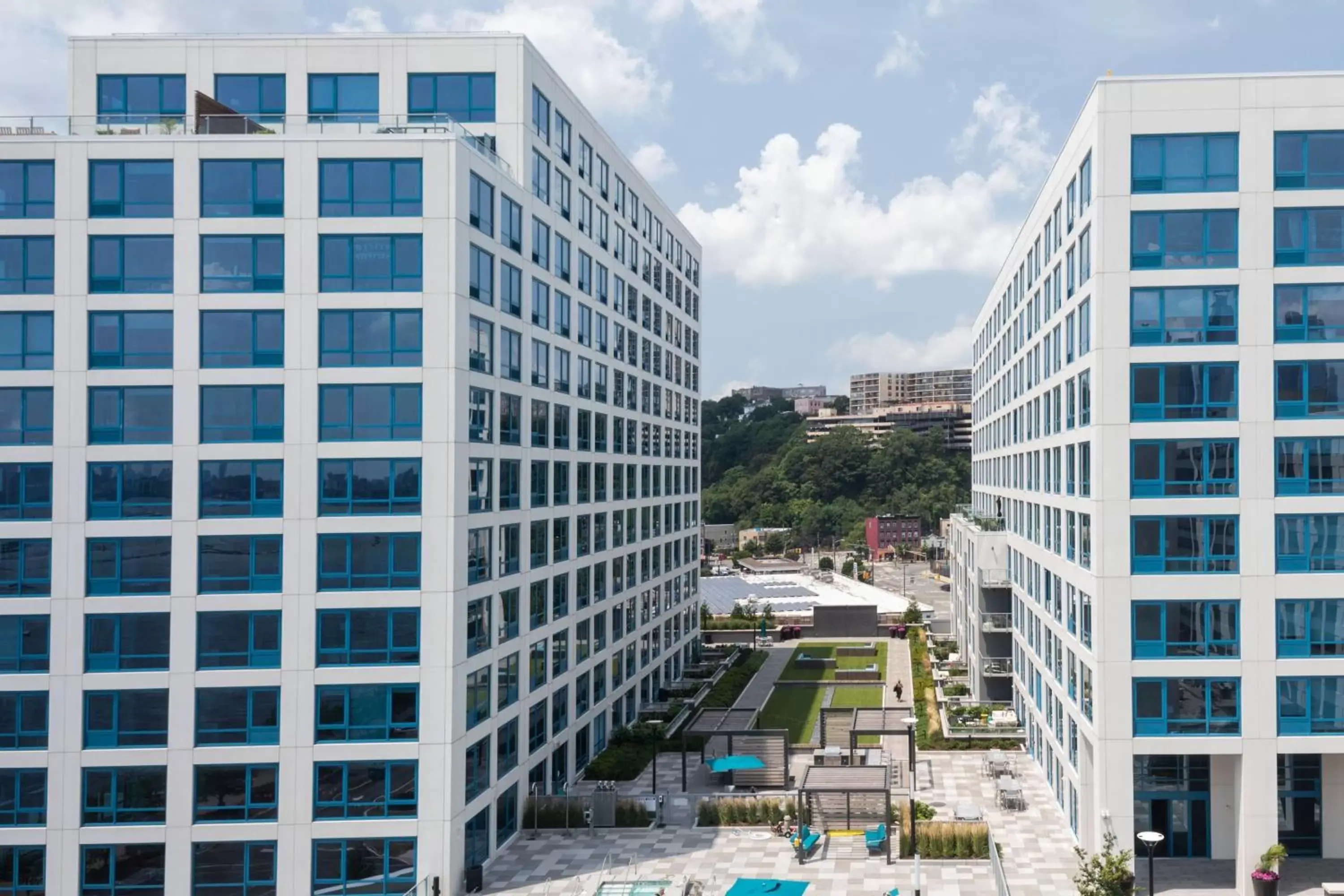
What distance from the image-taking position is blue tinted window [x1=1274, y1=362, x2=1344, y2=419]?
3183 cm

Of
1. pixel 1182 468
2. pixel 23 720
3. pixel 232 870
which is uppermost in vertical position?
pixel 1182 468

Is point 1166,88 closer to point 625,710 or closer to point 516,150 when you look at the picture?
point 516,150

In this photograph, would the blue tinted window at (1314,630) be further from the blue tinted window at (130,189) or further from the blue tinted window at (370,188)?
the blue tinted window at (130,189)

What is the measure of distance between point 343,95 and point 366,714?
21.7 metres

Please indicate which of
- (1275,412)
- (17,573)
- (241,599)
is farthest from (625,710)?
(1275,412)

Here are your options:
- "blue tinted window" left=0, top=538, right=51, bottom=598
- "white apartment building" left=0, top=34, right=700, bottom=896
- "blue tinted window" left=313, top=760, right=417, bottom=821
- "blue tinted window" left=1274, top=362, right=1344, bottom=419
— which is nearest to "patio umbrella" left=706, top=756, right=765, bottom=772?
"white apartment building" left=0, top=34, right=700, bottom=896

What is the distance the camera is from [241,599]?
1277 inches

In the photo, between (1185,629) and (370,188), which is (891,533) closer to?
(1185,629)

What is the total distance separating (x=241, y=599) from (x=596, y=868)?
14022 mm

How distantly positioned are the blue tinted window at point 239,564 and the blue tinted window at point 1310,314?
99.5ft

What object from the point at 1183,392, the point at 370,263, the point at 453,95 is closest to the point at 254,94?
the point at 453,95

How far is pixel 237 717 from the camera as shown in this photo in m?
32.4

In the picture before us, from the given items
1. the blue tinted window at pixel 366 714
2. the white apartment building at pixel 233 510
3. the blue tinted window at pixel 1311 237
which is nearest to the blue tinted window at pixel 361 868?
the white apartment building at pixel 233 510

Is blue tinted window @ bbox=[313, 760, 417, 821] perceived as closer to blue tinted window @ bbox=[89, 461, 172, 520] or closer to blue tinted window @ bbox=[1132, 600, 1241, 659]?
blue tinted window @ bbox=[89, 461, 172, 520]
